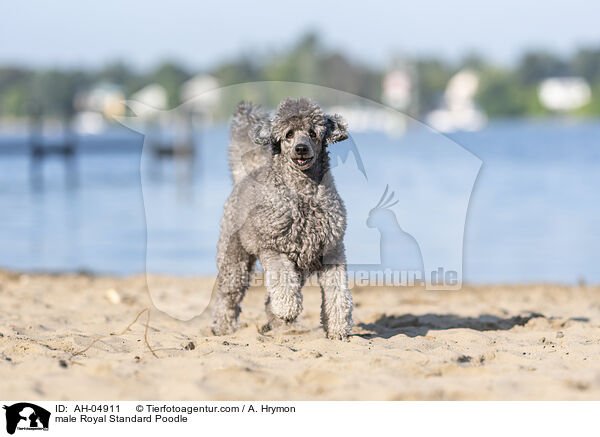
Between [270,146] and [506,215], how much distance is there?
16502 millimetres

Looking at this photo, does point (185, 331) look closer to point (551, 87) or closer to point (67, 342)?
point (67, 342)

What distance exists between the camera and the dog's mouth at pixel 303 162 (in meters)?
6.02

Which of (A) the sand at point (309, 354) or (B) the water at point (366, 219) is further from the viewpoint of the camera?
(B) the water at point (366, 219)

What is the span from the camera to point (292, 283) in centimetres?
618

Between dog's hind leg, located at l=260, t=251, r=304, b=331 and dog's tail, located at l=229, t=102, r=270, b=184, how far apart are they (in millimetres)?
1009

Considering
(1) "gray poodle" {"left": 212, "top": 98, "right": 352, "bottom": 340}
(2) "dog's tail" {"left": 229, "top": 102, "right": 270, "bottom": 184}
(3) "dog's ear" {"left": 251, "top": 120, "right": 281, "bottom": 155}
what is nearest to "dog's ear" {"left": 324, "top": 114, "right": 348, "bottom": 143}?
(1) "gray poodle" {"left": 212, "top": 98, "right": 352, "bottom": 340}

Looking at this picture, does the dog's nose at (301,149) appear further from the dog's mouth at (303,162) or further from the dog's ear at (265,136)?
the dog's ear at (265,136)

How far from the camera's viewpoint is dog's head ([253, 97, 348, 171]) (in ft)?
19.8

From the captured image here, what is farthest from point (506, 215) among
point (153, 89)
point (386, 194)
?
point (153, 89)

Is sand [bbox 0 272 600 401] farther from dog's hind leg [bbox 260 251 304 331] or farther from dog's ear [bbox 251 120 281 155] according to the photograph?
dog's ear [bbox 251 120 281 155]
